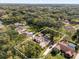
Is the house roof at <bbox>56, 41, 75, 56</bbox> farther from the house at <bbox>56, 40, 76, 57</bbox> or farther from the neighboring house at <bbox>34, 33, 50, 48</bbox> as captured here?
the neighboring house at <bbox>34, 33, 50, 48</bbox>

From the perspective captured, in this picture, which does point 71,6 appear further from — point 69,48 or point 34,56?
point 34,56

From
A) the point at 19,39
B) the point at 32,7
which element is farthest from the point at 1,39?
the point at 32,7

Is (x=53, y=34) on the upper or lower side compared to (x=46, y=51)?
upper

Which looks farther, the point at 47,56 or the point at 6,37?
the point at 6,37

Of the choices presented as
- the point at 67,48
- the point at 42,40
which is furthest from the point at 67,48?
the point at 42,40

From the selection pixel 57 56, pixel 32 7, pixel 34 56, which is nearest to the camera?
pixel 34 56

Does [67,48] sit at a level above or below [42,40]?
below

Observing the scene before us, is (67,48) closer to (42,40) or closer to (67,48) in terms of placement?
(67,48)

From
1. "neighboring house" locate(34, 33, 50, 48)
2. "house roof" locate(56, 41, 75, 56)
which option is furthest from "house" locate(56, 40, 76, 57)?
"neighboring house" locate(34, 33, 50, 48)
